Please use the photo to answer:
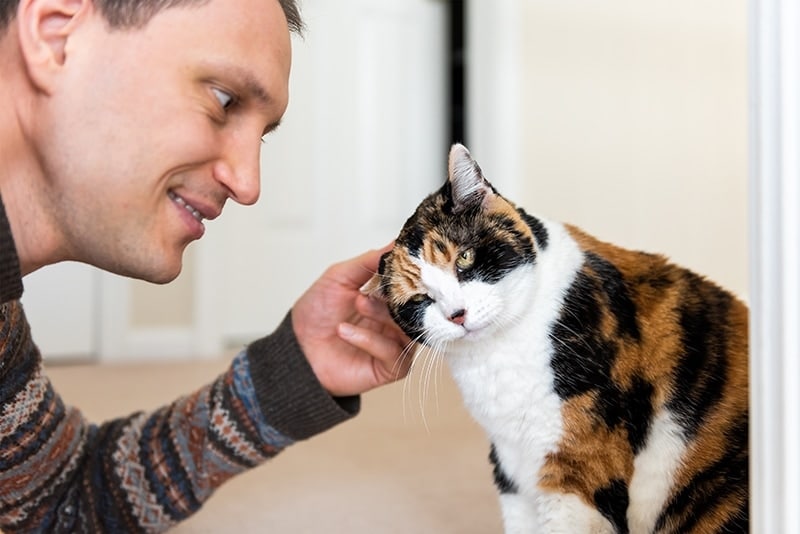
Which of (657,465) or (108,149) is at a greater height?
(108,149)

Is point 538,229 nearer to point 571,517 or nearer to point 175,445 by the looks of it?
point 571,517

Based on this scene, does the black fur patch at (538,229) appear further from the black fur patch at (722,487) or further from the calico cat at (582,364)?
the black fur patch at (722,487)

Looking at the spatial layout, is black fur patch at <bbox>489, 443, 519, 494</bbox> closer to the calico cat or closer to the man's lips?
the calico cat

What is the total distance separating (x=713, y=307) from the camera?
912 mm

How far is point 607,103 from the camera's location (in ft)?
9.00

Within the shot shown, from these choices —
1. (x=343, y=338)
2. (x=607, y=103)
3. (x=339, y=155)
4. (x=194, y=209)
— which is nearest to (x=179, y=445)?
(x=343, y=338)

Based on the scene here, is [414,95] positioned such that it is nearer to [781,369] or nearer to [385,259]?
[385,259]

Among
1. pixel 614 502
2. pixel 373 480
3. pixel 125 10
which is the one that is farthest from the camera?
pixel 373 480

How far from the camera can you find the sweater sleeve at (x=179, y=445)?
104 cm

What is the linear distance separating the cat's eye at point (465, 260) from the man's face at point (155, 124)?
0.81 ft

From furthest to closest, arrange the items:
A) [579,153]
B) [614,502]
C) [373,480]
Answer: [579,153], [373,480], [614,502]

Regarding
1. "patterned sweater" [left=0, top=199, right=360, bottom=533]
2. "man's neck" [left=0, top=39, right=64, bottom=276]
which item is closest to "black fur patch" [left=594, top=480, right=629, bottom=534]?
"patterned sweater" [left=0, top=199, right=360, bottom=533]

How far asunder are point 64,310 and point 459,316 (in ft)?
7.35

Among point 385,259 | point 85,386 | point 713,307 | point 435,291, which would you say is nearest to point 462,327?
point 435,291
